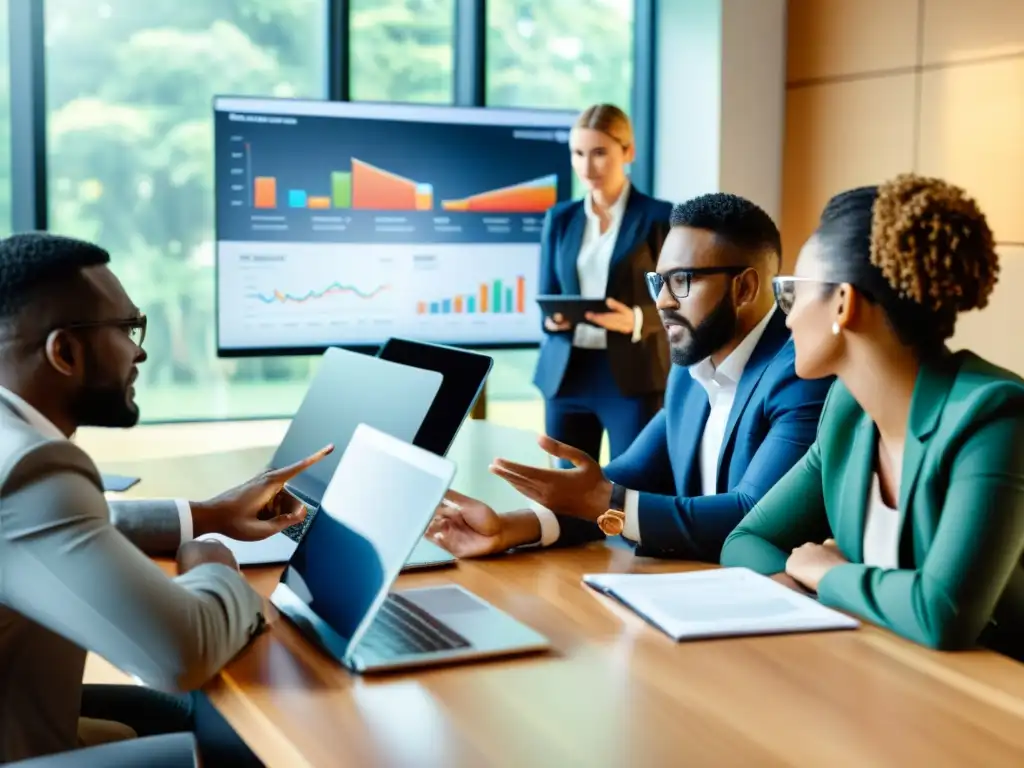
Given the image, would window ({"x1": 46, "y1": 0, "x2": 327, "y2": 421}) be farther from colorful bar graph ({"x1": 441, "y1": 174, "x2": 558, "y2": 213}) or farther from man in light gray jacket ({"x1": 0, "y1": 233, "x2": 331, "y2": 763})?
man in light gray jacket ({"x1": 0, "y1": 233, "x2": 331, "y2": 763})

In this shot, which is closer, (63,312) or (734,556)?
(63,312)

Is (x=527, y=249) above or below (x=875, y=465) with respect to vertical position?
above

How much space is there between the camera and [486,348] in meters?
4.77

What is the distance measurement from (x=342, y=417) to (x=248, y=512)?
39cm

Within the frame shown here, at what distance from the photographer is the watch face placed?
2000 mm

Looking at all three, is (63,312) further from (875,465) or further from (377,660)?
(875,465)

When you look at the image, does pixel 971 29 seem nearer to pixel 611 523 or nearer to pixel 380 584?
pixel 611 523

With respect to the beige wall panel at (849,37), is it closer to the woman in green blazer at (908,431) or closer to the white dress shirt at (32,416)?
the woman in green blazer at (908,431)

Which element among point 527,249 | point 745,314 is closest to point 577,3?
point 527,249

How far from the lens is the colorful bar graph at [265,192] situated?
14.2ft

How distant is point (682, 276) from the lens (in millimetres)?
2371

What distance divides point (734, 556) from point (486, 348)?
293cm

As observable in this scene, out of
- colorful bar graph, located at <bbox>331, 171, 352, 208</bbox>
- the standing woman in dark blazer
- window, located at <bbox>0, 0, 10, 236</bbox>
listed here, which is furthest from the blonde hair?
window, located at <bbox>0, 0, 10, 236</bbox>

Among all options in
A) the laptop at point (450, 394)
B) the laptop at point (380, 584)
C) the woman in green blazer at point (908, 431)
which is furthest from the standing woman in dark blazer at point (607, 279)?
the laptop at point (380, 584)
